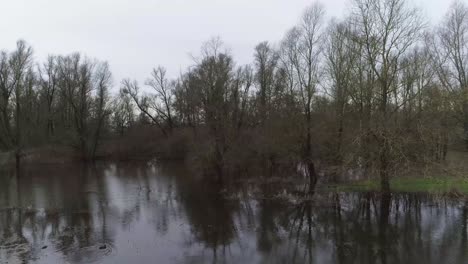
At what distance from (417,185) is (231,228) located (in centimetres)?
1165

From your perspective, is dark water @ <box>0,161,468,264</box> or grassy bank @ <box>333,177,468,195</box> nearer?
dark water @ <box>0,161,468,264</box>

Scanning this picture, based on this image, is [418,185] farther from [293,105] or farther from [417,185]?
[293,105]

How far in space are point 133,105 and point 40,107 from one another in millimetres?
16156

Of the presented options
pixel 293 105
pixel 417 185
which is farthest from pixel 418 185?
pixel 293 105

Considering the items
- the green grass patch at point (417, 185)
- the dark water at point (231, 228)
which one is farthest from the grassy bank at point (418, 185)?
the dark water at point (231, 228)

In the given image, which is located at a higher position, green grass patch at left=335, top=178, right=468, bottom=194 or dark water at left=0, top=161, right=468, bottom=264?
green grass patch at left=335, top=178, right=468, bottom=194

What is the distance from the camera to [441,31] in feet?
133

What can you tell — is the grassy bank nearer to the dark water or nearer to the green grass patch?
the green grass patch

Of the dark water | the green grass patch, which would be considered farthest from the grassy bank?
the dark water

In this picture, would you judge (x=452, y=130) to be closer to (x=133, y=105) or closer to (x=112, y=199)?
(x=112, y=199)

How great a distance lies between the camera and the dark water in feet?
41.1

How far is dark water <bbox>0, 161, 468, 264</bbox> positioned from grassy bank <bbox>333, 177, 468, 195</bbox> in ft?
→ 2.97

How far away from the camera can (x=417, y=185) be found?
72.4ft

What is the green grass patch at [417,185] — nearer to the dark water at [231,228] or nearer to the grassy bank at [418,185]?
the grassy bank at [418,185]
